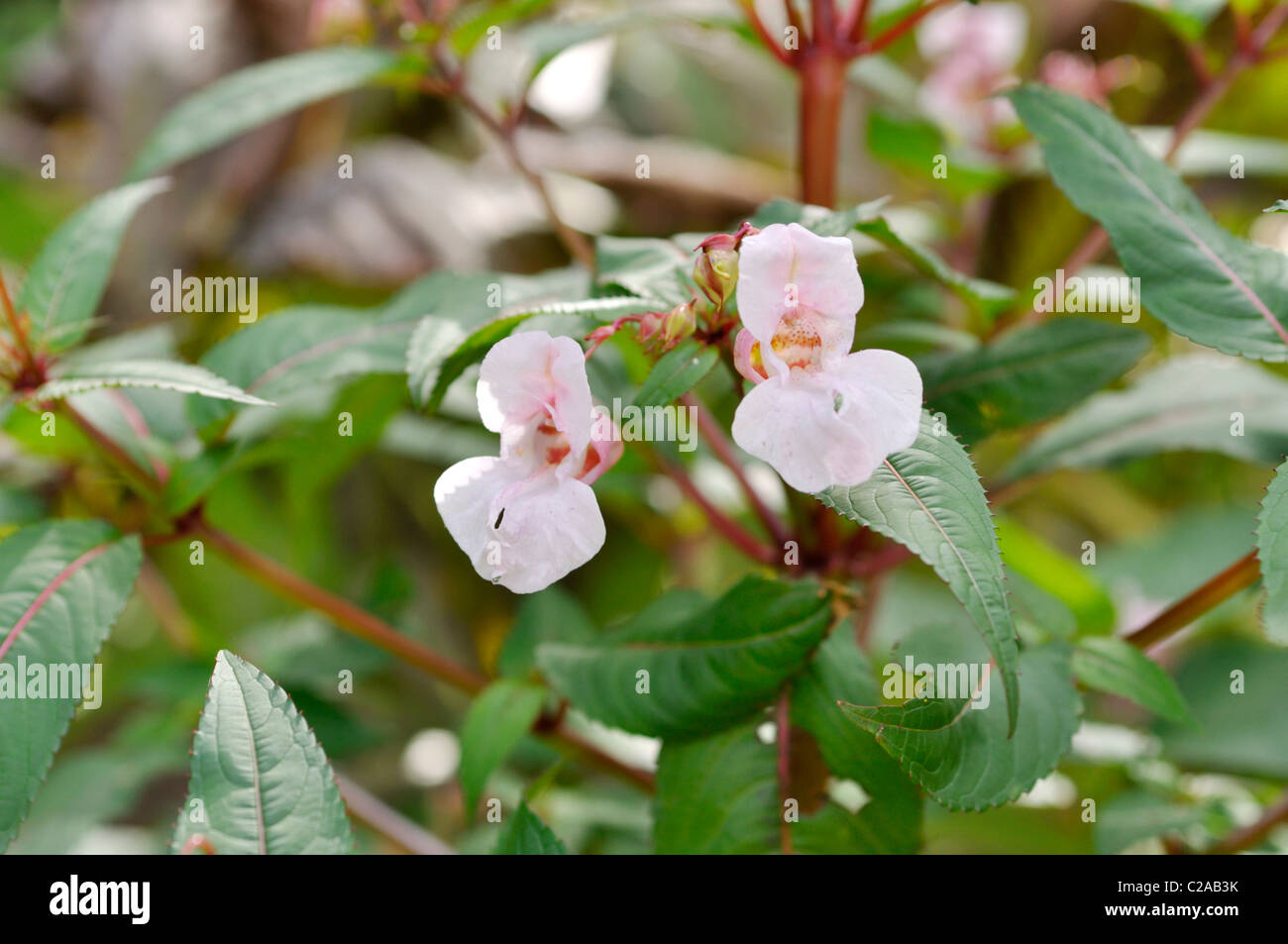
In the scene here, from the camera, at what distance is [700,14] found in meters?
0.85

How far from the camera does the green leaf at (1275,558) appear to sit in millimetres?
458

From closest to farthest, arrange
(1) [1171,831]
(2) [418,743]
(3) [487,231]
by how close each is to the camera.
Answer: (1) [1171,831] → (2) [418,743] → (3) [487,231]

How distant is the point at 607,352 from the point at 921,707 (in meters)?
0.48

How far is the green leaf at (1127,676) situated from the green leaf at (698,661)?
0.65 ft

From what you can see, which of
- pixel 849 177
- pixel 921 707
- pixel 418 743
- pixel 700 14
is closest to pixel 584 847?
pixel 418 743

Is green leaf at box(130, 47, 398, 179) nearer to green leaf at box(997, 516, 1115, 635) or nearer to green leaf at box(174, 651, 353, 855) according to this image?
green leaf at box(174, 651, 353, 855)

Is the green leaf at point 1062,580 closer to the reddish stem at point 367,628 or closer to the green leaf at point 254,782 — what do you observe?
the reddish stem at point 367,628

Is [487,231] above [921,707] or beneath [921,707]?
above

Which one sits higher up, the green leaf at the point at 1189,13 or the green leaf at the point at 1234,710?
the green leaf at the point at 1189,13

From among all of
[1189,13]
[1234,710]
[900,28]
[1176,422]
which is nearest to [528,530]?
[900,28]

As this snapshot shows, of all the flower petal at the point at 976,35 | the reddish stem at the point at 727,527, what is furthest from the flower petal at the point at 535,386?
the flower petal at the point at 976,35

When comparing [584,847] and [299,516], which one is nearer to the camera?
[584,847]

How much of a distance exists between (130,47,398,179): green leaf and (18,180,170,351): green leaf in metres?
0.05
